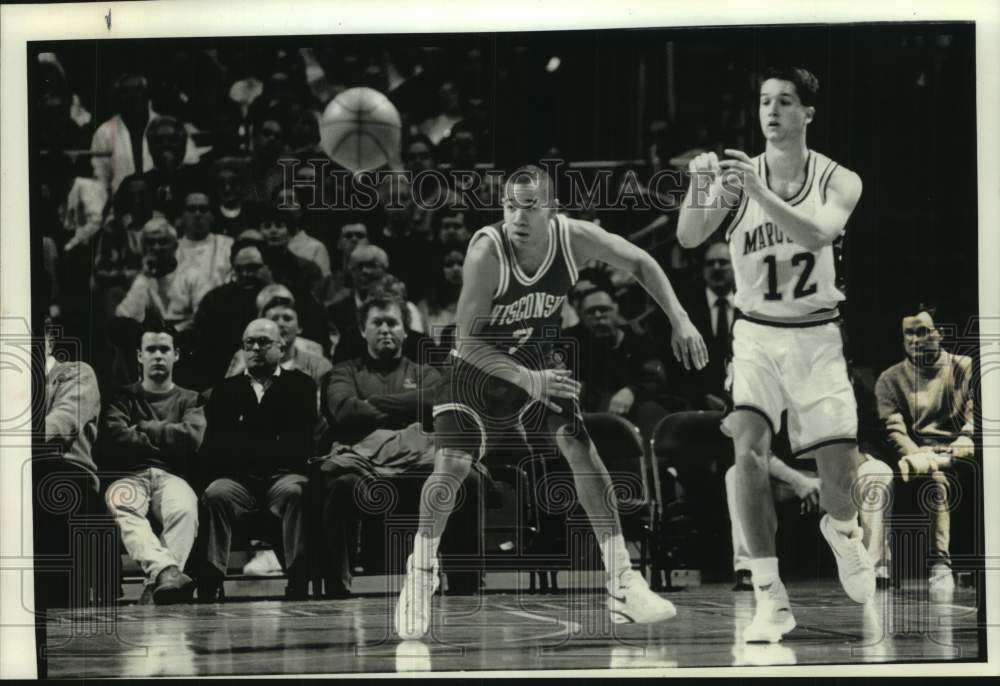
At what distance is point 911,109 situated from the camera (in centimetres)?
525

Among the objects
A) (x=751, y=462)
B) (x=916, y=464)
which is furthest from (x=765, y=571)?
(x=916, y=464)

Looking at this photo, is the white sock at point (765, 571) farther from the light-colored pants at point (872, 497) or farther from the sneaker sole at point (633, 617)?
the sneaker sole at point (633, 617)

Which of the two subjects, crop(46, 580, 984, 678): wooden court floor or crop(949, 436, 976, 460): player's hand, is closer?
crop(46, 580, 984, 678): wooden court floor

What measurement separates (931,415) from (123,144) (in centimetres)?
425

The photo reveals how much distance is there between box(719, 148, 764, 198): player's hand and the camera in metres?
5.22

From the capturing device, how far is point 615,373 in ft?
17.0

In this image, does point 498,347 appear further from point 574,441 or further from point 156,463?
point 156,463

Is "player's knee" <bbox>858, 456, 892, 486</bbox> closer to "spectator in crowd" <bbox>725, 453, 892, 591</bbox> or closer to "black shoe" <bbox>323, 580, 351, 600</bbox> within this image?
"spectator in crowd" <bbox>725, 453, 892, 591</bbox>

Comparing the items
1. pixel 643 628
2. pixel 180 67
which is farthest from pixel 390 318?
pixel 643 628

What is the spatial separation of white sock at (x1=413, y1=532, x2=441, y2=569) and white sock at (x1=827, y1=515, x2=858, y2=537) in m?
1.96

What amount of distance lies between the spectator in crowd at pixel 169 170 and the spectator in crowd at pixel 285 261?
400mm

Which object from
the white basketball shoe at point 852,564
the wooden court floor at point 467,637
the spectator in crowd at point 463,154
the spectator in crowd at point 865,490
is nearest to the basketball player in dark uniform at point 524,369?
the wooden court floor at point 467,637

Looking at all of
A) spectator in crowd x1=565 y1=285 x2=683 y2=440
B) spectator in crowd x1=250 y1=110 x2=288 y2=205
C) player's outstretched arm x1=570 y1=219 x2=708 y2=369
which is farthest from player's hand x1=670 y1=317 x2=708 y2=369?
spectator in crowd x1=250 y1=110 x2=288 y2=205

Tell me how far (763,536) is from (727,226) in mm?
1553
